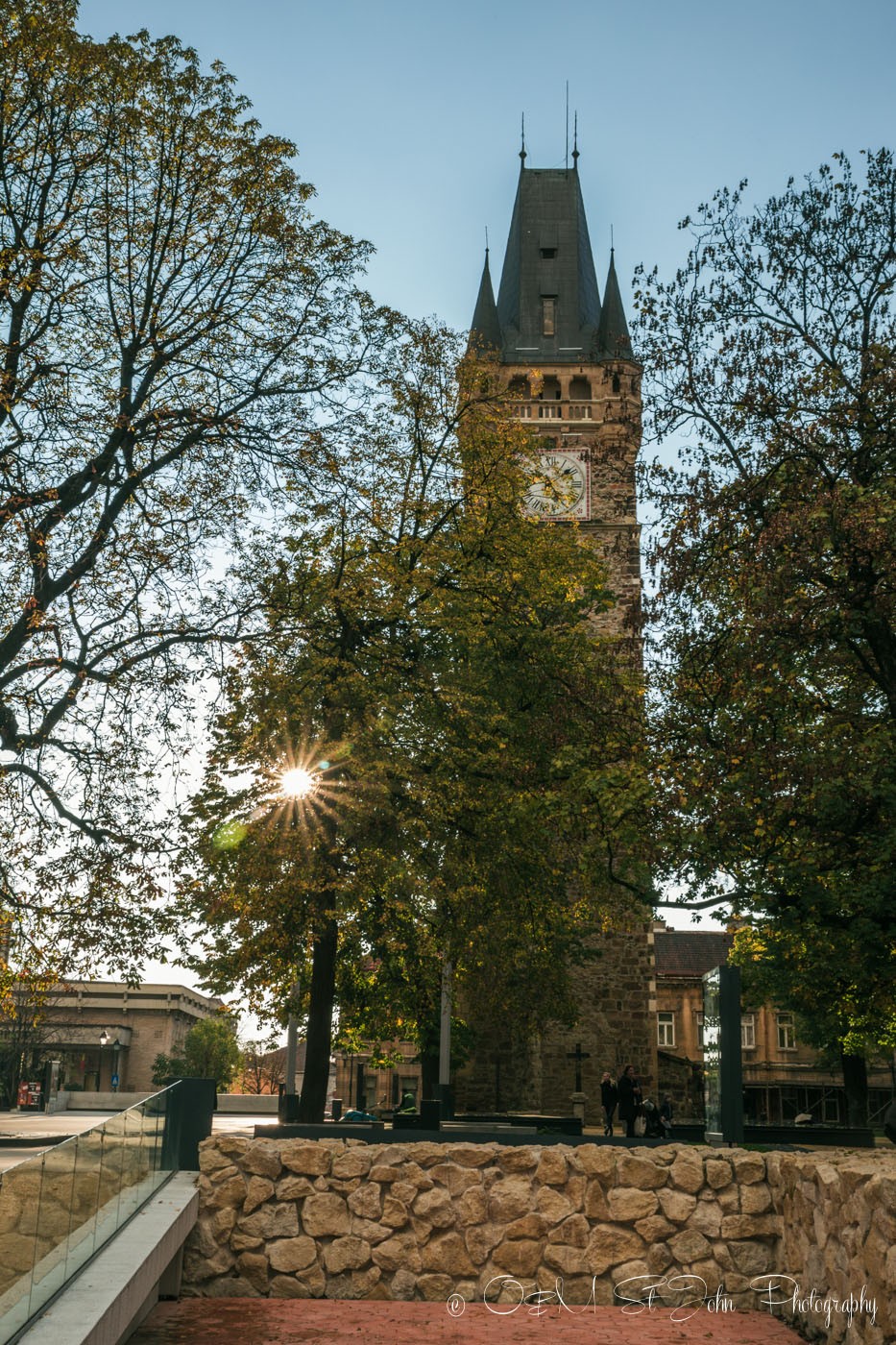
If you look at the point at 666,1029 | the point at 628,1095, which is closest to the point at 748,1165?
the point at 628,1095

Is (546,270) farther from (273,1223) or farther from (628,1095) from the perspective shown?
(273,1223)

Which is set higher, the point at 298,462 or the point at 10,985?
the point at 298,462

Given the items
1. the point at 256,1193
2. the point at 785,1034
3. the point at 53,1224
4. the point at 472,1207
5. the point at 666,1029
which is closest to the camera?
the point at 53,1224

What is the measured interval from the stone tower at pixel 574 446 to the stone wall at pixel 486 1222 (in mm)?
8671

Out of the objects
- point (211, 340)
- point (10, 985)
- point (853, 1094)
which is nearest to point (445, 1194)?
point (10, 985)

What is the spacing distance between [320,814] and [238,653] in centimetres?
349

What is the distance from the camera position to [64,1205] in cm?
640

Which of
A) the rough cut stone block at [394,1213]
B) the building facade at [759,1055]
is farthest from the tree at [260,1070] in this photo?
the rough cut stone block at [394,1213]

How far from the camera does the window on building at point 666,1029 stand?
6875 cm

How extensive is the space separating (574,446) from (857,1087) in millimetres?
24429

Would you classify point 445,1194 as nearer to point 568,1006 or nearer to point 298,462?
point 298,462

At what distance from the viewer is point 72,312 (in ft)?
49.0

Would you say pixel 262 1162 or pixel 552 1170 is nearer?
pixel 552 1170

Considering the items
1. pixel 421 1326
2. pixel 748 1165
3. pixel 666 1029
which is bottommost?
pixel 421 1326
